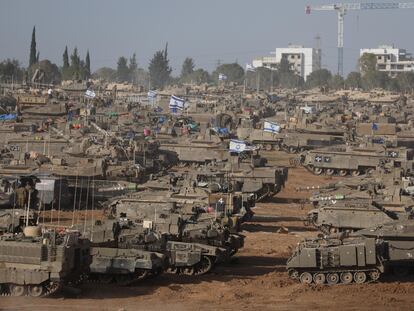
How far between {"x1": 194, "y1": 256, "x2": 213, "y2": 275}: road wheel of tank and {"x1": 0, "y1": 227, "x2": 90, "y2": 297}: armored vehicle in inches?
170

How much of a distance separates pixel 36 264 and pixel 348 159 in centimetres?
3376

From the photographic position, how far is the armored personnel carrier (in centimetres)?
2303

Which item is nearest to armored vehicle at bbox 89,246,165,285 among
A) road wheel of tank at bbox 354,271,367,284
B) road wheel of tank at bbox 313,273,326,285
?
road wheel of tank at bbox 313,273,326,285

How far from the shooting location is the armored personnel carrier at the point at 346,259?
23.0 metres

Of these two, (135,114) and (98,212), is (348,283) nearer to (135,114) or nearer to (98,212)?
(98,212)

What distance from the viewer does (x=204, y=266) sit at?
79.8 ft

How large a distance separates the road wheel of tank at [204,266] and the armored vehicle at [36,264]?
4.32 metres

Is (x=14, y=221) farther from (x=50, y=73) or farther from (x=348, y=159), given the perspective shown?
(x=50, y=73)

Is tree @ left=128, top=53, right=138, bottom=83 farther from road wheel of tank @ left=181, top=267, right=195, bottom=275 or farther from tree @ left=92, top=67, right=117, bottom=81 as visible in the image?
road wheel of tank @ left=181, top=267, right=195, bottom=275

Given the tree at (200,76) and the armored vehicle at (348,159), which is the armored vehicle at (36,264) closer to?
the armored vehicle at (348,159)

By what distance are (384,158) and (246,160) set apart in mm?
9763

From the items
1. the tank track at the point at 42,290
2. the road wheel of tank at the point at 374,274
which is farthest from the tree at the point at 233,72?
the tank track at the point at 42,290

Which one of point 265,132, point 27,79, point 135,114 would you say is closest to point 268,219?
point 265,132

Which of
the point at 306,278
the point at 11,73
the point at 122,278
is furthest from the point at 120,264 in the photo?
the point at 11,73
